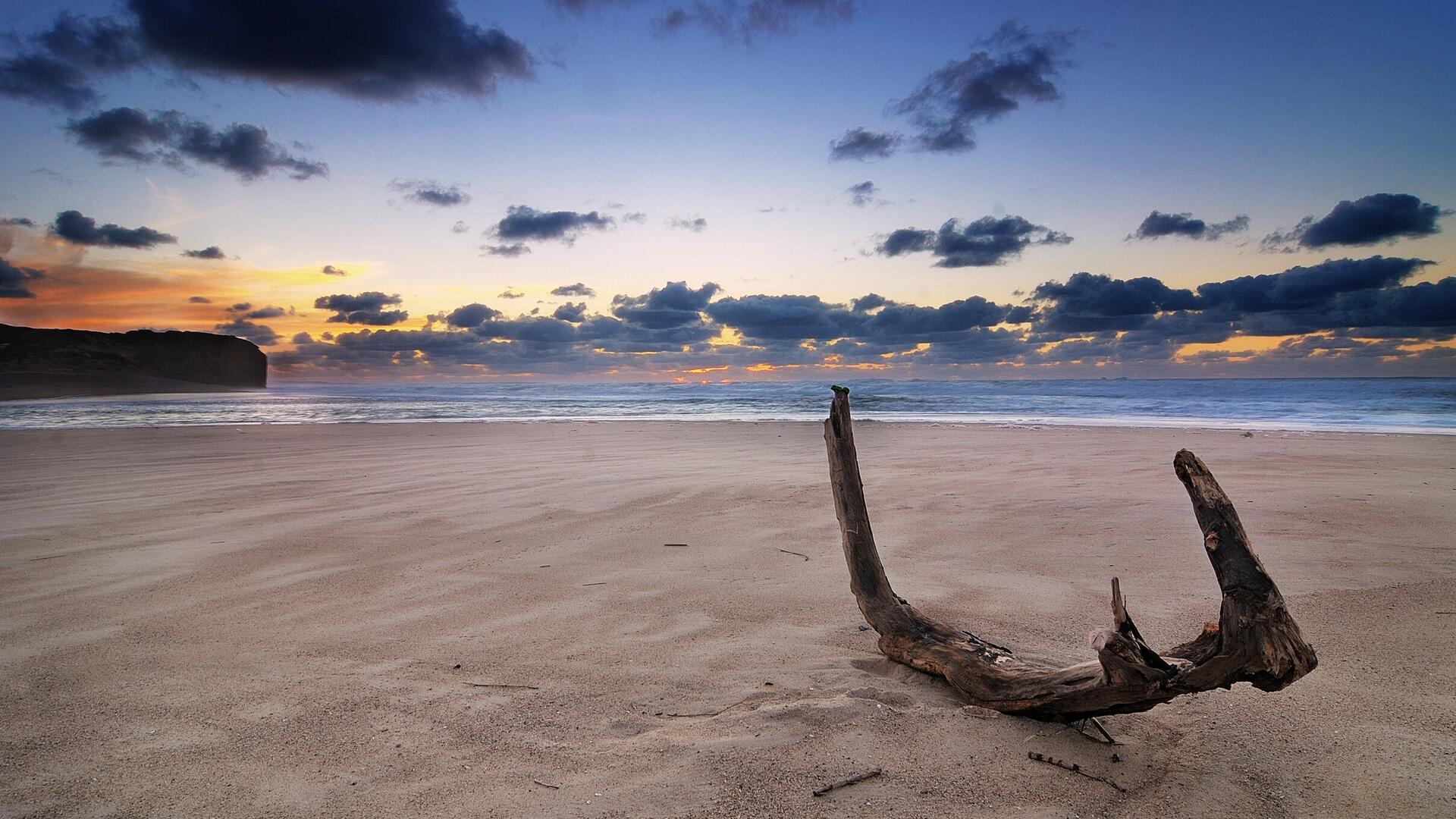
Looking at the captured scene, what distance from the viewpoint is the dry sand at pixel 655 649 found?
2.21 metres

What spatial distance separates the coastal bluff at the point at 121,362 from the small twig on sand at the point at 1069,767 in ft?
206

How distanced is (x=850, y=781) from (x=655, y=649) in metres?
1.36

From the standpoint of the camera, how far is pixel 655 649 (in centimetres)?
336

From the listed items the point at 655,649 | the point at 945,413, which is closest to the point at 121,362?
the point at 945,413

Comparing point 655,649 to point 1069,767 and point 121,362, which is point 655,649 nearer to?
point 1069,767

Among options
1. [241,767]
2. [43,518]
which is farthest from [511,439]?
[241,767]

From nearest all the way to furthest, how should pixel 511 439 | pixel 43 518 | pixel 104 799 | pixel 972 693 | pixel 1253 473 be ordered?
pixel 104 799 → pixel 972 693 → pixel 43 518 → pixel 1253 473 → pixel 511 439

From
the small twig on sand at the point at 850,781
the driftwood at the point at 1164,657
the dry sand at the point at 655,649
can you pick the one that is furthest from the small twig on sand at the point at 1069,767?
the small twig on sand at the point at 850,781

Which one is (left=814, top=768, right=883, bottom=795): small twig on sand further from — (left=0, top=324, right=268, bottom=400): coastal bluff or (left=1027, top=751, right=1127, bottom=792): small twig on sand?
(left=0, top=324, right=268, bottom=400): coastal bluff

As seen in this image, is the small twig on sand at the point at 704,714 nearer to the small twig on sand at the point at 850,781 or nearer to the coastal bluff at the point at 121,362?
the small twig on sand at the point at 850,781

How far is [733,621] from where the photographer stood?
12.2ft

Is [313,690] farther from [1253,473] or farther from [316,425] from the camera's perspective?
[316,425]

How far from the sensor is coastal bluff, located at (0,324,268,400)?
6438 centimetres

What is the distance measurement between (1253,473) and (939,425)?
9.27m
